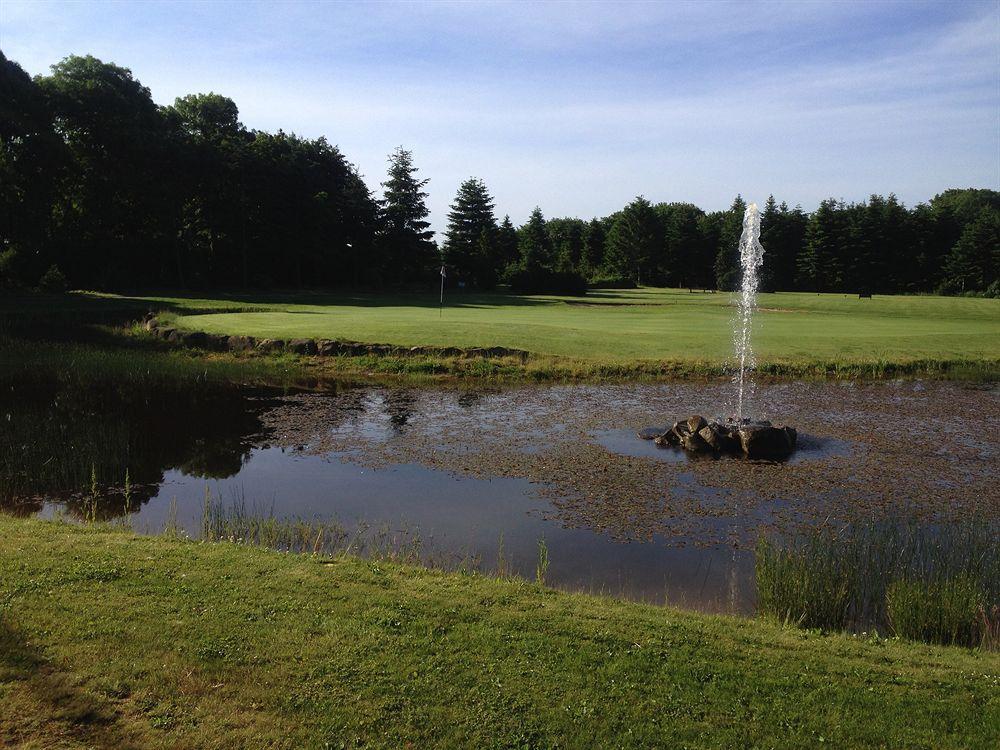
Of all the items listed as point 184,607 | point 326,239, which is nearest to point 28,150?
point 326,239

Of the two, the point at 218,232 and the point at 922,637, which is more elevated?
the point at 218,232

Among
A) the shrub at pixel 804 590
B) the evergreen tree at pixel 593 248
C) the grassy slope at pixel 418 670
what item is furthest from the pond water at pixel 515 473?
the evergreen tree at pixel 593 248

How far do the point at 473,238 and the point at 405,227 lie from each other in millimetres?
10331

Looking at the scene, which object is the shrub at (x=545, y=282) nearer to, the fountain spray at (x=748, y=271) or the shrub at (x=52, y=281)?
the shrub at (x=52, y=281)

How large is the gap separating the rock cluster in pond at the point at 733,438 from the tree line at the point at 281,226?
44.4 meters

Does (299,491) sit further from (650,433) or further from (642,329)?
(642,329)

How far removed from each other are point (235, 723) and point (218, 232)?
65.3 m

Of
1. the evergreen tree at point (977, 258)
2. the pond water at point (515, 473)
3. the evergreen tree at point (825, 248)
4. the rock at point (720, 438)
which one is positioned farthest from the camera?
the evergreen tree at point (825, 248)

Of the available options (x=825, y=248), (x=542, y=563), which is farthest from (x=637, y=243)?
(x=542, y=563)

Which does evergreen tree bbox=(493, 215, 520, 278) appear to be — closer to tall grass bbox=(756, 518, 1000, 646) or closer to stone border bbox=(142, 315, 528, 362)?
stone border bbox=(142, 315, 528, 362)

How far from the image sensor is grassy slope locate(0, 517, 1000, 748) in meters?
5.39

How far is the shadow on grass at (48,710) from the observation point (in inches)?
200

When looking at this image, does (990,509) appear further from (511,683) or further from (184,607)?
(184,607)

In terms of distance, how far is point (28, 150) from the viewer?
4800 cm
